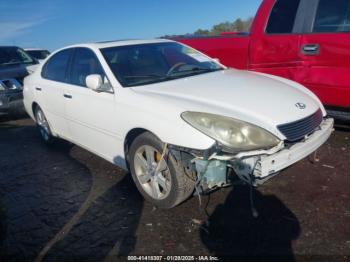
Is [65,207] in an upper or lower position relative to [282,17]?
lower

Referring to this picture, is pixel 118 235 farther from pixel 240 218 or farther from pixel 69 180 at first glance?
pixel 69 180

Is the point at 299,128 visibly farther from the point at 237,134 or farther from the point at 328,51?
the point at 328,51

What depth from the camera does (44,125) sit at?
216 inches

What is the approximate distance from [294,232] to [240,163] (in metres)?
0.77

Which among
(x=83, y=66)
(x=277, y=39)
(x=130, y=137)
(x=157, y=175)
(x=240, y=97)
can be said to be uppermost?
(x=277, y=39)

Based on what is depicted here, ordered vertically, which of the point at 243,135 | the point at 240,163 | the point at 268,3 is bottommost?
the point at 240,163

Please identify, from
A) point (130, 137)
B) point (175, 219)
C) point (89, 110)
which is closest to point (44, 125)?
point (89, 110)

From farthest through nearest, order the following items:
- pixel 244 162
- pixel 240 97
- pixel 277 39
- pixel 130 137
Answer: pixel 277 39 < pixel 130 137 < pixel 240 97 < pixel 244 162

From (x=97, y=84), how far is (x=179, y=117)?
1.13m

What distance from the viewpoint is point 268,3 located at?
15.6 ft

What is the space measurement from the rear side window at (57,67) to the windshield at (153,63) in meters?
0.91

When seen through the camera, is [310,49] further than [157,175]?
Yes

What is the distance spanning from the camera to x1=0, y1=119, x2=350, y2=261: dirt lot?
2.69 meters

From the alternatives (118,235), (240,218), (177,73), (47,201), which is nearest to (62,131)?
(47,201)
